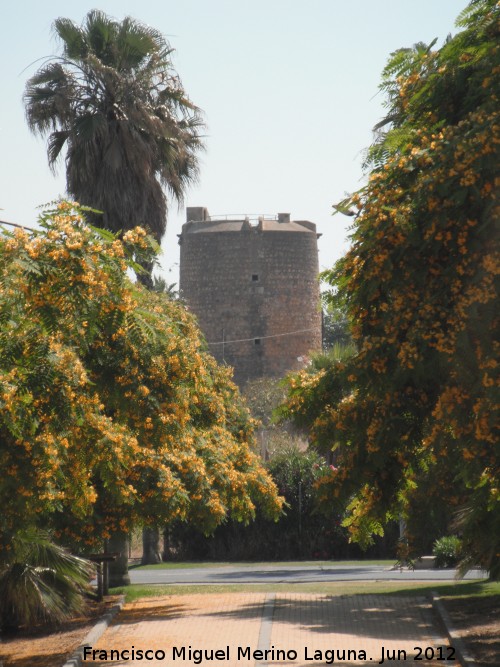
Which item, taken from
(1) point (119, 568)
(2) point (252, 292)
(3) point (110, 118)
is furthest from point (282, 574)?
(2) point (252, 292)

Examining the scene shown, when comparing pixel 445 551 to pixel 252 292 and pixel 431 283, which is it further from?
pixel 252 292

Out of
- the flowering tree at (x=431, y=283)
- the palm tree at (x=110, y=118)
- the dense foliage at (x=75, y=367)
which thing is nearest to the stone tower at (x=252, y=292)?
the palm tree at (x=110, y=118)

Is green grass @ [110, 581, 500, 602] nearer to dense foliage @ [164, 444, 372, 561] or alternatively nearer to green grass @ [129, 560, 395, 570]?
green grass @ [129, 560, 395, 570]

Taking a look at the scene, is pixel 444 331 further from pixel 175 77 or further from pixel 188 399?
pixel 175 77

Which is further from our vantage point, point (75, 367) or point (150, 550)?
point (150, 550)

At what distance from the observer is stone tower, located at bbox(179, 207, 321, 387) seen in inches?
2317

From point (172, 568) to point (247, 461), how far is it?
989 cm

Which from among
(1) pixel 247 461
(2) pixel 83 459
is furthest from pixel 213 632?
(1) pixel 247 461

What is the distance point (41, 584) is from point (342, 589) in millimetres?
7283

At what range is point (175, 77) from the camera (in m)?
23.3

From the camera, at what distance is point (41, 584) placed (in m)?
14.0

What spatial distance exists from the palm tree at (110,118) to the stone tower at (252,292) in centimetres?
3594

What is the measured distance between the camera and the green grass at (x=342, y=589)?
1798 cm

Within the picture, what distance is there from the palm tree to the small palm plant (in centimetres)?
892
